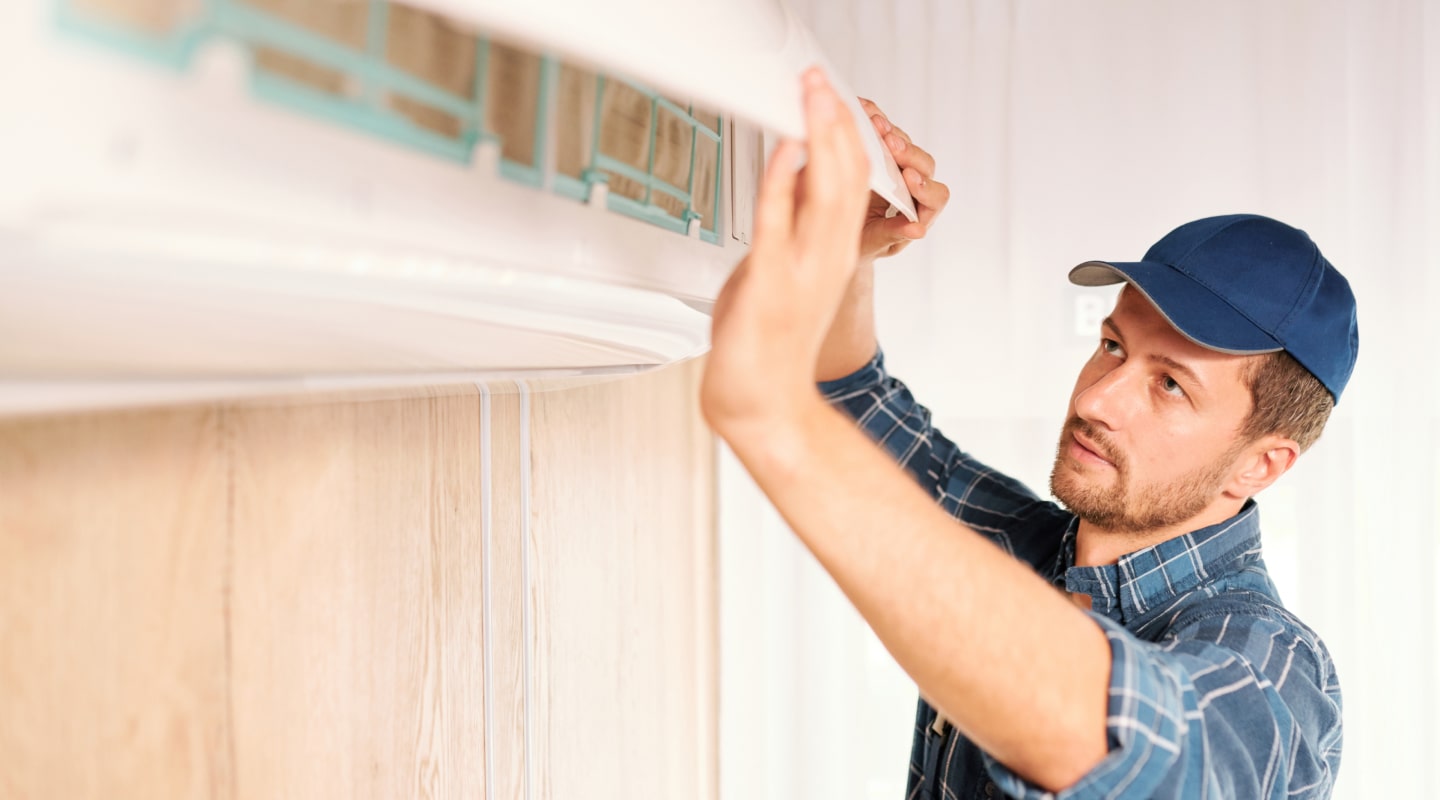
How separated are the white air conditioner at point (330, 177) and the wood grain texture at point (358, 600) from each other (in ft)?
0.58

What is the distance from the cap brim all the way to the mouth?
0.15 metres

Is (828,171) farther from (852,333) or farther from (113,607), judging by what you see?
(852,333)

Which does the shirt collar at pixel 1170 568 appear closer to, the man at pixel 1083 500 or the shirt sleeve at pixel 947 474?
the man at pixel 1083 500

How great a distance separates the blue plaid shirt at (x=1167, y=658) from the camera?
606 mm

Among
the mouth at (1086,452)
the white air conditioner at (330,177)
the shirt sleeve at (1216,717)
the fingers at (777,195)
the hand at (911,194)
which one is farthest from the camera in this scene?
the mouth at (1086,452)

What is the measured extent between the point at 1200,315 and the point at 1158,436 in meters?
0.13

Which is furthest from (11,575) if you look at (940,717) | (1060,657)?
(940,717)

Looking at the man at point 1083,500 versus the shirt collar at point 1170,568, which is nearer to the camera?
the man at point 1083,500

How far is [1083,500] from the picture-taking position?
3.53 feet

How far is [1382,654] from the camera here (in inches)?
71.1

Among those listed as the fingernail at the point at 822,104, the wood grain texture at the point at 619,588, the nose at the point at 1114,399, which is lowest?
the wood grain texture at the point at 619,588

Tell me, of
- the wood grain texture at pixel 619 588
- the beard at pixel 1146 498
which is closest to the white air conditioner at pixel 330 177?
the wood grain texture at pixel 619 588

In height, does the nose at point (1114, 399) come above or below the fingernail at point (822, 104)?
below

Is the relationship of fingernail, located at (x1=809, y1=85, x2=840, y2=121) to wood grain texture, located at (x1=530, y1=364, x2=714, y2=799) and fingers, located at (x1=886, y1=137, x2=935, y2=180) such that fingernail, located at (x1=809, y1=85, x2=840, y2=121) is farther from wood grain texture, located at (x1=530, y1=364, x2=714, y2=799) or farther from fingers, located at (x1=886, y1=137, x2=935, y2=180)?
wood grain texture, located at (x1=530, y1=364, x2=714, y2=799)
